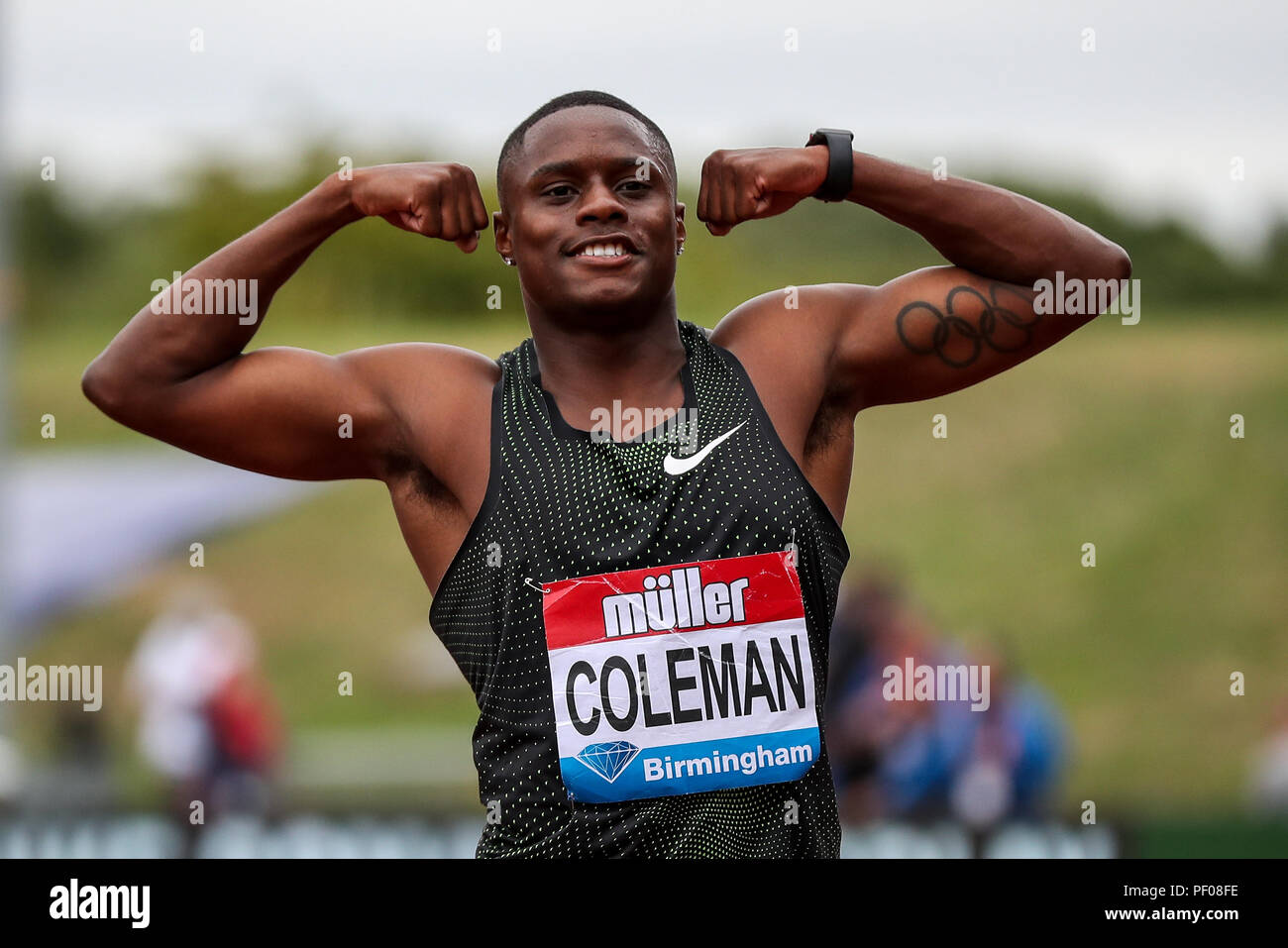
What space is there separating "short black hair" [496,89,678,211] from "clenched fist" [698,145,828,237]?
0.10m

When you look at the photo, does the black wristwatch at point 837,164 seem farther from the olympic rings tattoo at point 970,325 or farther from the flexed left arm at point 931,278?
the olympic rings tattoo at point 970,325

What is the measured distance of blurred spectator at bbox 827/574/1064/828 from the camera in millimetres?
8422

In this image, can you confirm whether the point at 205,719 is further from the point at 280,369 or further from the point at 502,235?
the point at 502,235

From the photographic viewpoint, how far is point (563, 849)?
3037mm

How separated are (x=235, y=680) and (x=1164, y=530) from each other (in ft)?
43.2

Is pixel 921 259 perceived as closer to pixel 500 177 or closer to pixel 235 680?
pixel 235 680

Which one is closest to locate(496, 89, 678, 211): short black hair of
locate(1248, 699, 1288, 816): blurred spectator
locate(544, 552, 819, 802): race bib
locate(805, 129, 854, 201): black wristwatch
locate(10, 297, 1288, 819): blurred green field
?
locate(805, 129, 854, 201): black wristwatch

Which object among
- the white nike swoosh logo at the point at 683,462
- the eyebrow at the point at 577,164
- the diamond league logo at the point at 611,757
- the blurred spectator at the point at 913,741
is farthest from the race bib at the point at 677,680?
the blurred spectator at the point at 913,741

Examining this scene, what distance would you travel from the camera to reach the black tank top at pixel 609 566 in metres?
3.04

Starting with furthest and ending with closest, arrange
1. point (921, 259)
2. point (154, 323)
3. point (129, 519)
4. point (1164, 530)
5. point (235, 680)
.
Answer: point (921, 259) → point (1164, 530) → point (129, 519) → point (235, 680) → point (154, 323)

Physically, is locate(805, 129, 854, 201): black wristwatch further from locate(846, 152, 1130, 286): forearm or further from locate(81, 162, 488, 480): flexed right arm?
locate(81, 162, 488, 480): flexed right arm
